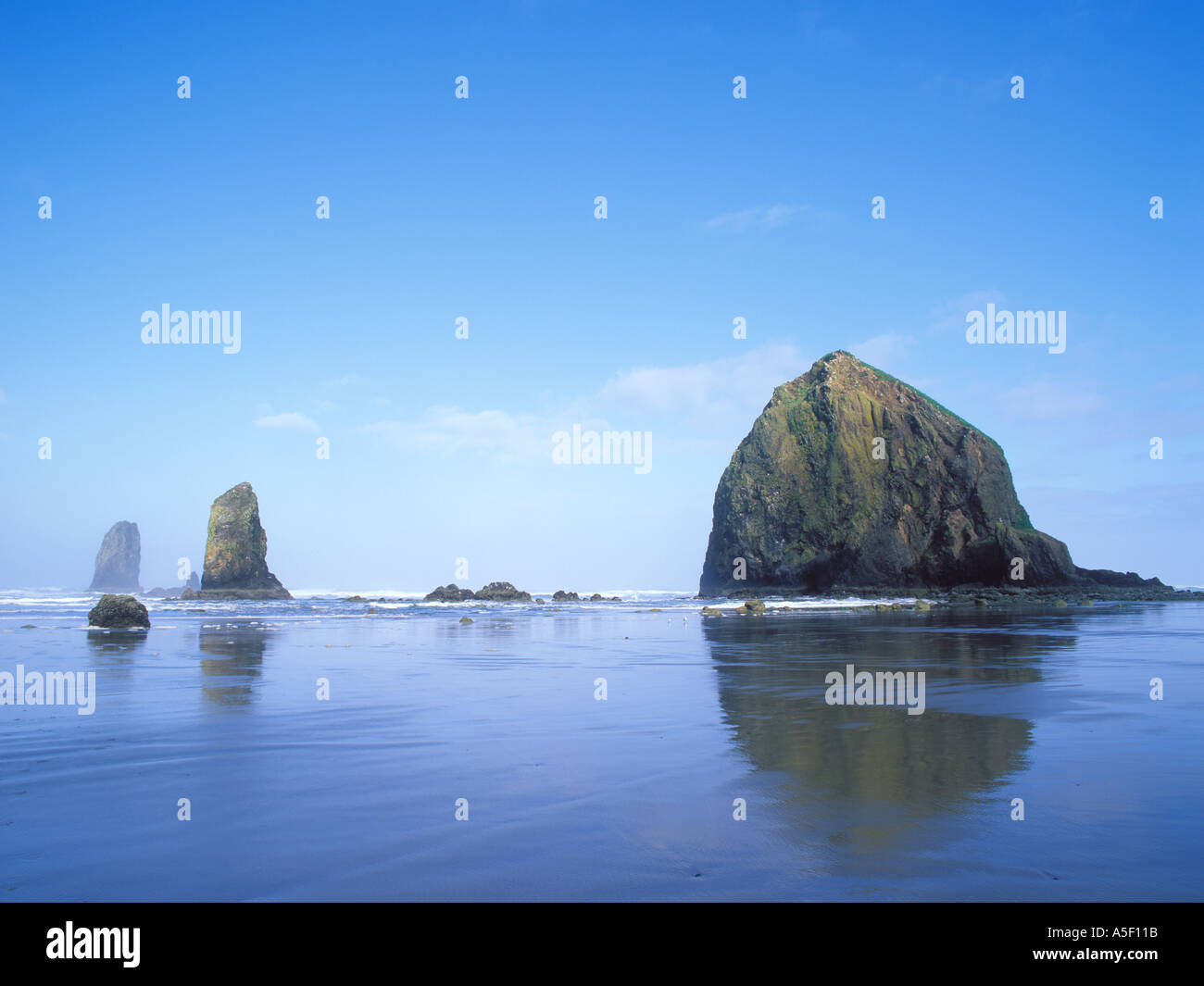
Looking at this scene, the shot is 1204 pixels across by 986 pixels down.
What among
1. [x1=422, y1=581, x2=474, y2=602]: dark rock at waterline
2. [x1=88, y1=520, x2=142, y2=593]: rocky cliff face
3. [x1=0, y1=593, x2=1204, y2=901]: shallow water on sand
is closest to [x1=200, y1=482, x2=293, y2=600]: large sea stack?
[x1=422, y1=581, x2=474, y2=602]: dark rock at waterline

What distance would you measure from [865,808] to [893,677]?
7752 millimetres

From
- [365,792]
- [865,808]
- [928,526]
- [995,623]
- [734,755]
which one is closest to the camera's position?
[865,808]

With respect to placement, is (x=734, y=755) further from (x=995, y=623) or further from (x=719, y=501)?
(x=719, y=501)

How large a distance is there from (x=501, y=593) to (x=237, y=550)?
35.9 metres

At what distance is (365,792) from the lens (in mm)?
5555

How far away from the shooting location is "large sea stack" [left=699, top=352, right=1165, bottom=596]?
264ft

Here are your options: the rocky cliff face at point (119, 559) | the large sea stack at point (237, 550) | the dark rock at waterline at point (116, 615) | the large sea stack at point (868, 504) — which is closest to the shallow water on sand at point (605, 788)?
the dark rock at waterline at point (116, 615)

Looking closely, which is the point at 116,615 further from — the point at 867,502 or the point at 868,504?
the point at 867,502

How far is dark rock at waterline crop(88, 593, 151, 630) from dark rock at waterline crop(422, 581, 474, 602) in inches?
1595

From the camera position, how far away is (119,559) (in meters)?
166

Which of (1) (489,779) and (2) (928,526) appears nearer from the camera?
(1) (489,779)

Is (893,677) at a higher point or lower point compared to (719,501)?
lower

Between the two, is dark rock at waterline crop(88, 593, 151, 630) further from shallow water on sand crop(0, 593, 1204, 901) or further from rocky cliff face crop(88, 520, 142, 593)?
rocky cliff face crop(88, 520, 142, 593)
